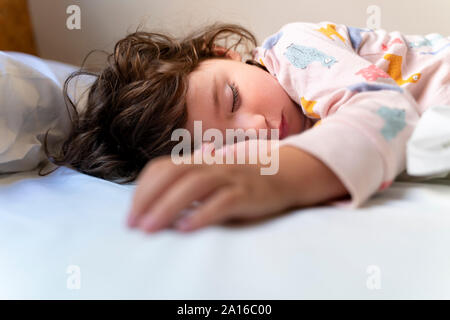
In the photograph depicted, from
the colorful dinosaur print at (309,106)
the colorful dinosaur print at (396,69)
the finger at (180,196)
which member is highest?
the finger at (180,196)

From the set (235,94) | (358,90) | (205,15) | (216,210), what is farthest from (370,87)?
(205,15)

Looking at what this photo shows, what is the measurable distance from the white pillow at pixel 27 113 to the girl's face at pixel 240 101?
0.95ft

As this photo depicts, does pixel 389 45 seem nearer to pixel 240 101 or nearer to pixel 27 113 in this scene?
pixel 240 101

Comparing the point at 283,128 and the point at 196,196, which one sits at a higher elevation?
the point at 196,196

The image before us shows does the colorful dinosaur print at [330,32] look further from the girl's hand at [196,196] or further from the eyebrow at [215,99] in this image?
the girl's hand at [196,196]

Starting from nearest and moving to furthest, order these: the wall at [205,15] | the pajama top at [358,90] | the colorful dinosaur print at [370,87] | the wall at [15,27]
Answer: the pajama top at [358,90] < the colorful dinosaur print at [370,87] < the wall at [15,27] < the wall at [205,15]

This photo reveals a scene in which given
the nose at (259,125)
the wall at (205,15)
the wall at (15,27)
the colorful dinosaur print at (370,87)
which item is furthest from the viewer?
the wall at (205,15)

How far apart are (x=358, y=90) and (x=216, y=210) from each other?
36 centimetres

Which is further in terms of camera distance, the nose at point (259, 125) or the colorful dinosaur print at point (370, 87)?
the nose at point (259, 125)

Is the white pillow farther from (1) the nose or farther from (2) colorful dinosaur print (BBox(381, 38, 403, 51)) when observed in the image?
(2) colorful dinosaur print (BBox(381, 38, 403, 51))

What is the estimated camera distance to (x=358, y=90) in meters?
0.66

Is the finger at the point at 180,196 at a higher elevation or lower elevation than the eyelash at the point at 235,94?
higher

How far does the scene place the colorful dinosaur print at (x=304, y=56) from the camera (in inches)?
30.8

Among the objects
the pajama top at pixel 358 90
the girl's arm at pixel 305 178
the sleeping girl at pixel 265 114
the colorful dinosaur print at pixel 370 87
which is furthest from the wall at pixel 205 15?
the girl's arm at pixel 305 178
